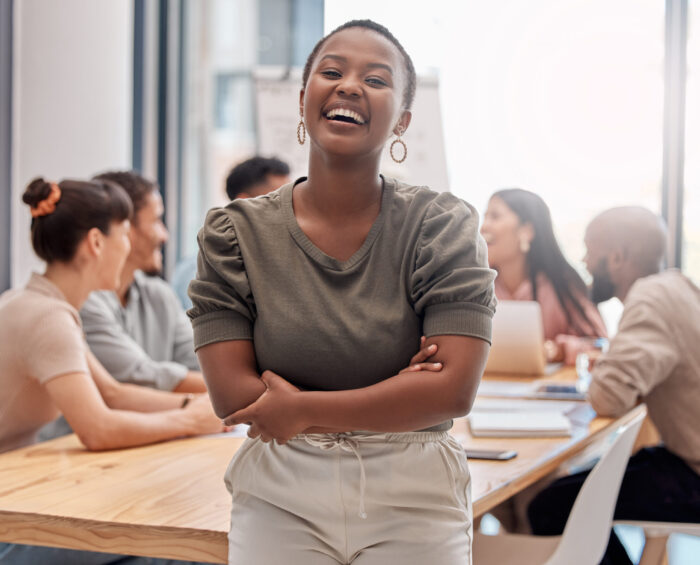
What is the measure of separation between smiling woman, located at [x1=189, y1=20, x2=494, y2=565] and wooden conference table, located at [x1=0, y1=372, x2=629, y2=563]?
0.20 m

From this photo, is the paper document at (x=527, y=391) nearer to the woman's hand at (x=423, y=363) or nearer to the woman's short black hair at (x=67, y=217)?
the woman's short black hair at (x=67, y=217)

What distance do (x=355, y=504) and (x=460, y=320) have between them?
12.0 inches

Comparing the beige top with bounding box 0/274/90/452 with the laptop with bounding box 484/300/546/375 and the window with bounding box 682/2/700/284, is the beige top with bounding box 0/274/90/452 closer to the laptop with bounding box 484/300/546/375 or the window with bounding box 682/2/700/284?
the laptop with bounding box 484/300/546/375

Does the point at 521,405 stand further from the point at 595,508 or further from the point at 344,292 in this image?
the point at 344,292

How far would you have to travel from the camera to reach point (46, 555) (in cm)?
178

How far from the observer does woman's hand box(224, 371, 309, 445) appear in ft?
3.95

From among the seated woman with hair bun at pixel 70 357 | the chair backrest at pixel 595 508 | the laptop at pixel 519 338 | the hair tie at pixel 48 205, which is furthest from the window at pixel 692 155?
the hair tie at pixel 48 205

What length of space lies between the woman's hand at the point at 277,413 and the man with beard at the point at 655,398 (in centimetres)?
142

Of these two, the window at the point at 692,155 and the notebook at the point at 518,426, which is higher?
the window at the point at 692,155

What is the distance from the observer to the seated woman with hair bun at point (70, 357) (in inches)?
74.8

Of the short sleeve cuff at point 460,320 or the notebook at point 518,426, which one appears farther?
the notebook at point 518,426

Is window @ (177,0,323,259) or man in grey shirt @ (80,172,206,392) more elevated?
window @ (177,0,323,259)

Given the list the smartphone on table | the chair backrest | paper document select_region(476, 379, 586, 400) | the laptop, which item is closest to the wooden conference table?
the smartphone on table

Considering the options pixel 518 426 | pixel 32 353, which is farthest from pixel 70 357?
pixel 518 426
